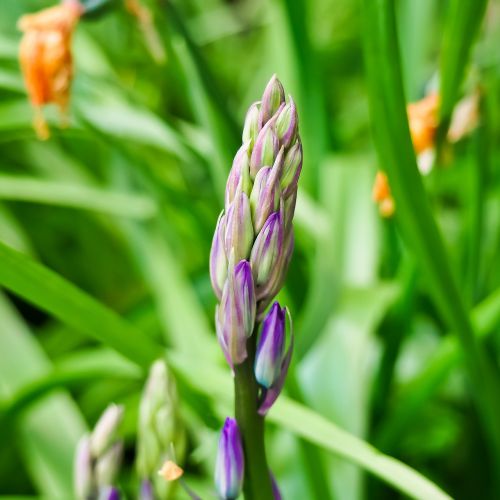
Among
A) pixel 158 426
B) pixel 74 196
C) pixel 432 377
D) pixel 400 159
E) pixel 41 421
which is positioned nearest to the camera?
pixel 158 426

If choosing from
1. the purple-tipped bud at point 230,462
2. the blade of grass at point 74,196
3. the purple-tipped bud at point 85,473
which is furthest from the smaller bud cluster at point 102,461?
the blade of grass at point 74,196

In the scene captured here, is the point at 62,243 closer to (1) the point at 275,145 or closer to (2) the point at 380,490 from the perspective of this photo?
(2) the point at 380,490

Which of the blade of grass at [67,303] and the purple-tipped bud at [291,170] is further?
the blade of grass at [67,303]

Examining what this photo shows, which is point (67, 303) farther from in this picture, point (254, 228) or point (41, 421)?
point (41, 421)

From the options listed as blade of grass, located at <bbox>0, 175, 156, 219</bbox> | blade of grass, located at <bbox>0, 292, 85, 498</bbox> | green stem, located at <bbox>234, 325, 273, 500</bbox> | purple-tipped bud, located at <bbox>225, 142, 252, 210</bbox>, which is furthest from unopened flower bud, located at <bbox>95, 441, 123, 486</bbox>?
blade of grass, located at <bbox>0, 175, 156, 219</bbox>

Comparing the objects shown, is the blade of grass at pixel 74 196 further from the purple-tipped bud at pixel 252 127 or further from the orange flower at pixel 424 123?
the purple-tipped bud at pixel 252 127

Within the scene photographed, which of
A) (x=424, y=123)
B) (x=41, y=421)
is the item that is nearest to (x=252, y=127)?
(x=424, y=123)
